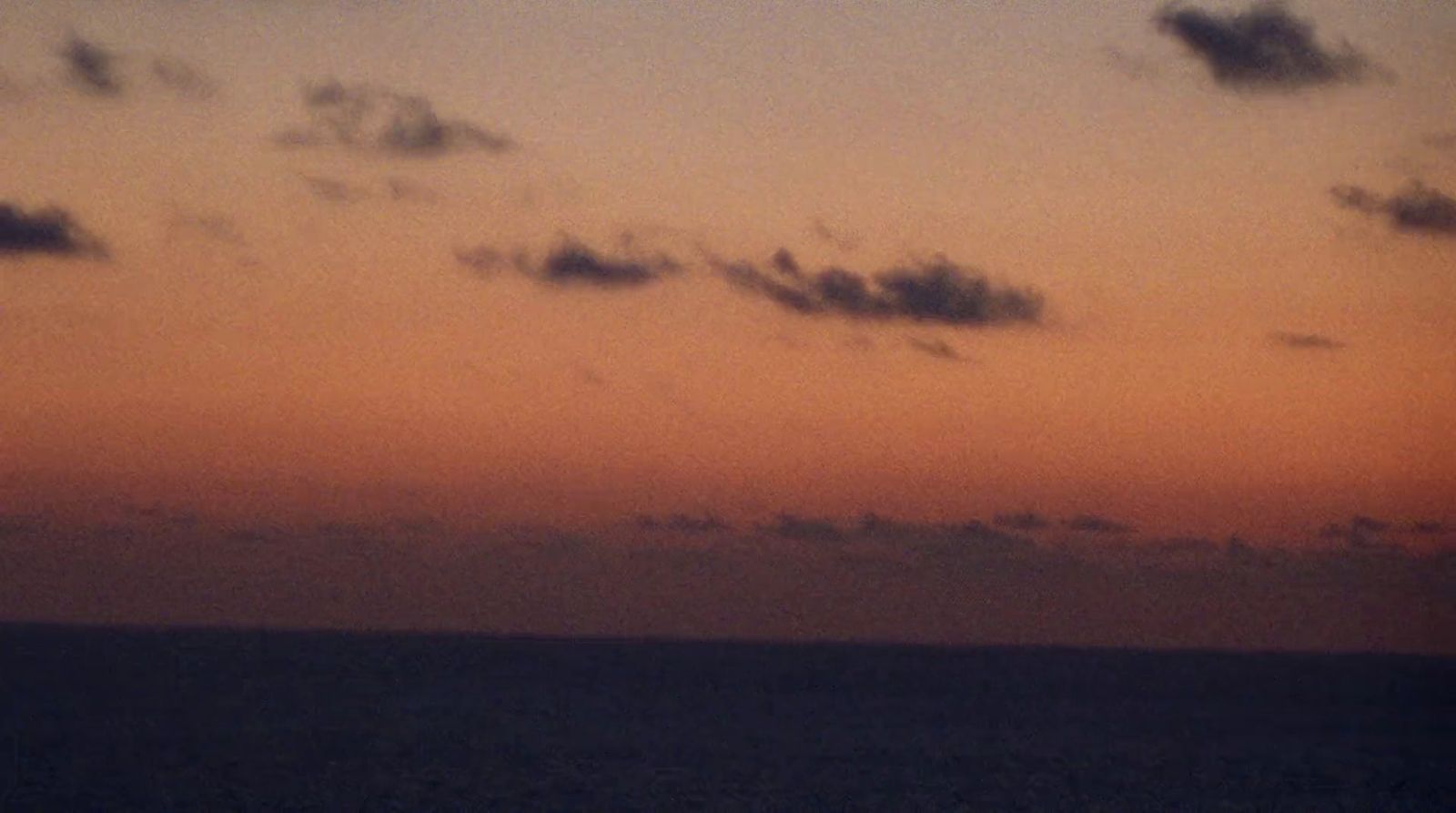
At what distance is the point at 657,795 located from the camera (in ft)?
212

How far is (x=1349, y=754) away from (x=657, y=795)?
120 feet

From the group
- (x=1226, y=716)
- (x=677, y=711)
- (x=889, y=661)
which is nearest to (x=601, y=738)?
(x=677, y=711)

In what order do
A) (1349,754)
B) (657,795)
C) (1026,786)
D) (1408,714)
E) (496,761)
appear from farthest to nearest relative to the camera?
(1408,714) → (1349,754) → (496,761) → (1026,786) → (657,795)

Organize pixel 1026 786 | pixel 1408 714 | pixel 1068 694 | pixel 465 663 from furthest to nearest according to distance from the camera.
A: pixel 465 663 < pixel 1068 694 < pixel 1408 714 < pixel 1026 786

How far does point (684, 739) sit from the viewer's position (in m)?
88.1

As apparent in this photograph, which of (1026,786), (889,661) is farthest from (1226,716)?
(889,661)

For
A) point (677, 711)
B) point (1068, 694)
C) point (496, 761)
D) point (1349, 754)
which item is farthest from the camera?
point (1068, 694)

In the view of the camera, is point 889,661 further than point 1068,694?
Yes

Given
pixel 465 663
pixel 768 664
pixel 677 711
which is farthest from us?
pixel 768 664

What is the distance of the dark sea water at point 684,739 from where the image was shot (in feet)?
214

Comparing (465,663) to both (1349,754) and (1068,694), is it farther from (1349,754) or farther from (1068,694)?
(1349,754)

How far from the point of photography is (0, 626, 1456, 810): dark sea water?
6525 centimetres

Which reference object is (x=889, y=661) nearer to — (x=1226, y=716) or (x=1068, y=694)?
(x=1068, y=694)

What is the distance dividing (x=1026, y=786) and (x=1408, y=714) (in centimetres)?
5686
